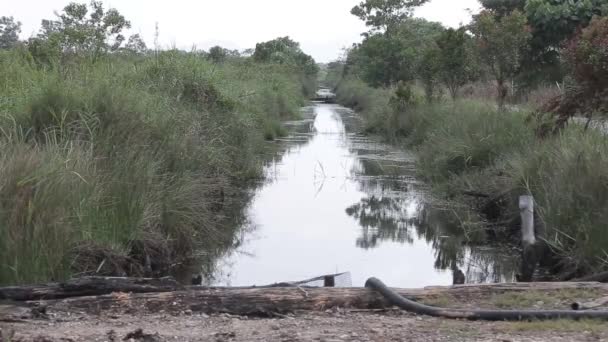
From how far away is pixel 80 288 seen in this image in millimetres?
6117

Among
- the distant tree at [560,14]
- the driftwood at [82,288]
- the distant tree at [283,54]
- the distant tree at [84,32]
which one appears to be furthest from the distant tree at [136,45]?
the distant tree at [283,54]

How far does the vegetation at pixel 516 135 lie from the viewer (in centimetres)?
873

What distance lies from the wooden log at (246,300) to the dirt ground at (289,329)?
14 cm

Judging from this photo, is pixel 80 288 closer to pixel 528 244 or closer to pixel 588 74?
pixel 528 244

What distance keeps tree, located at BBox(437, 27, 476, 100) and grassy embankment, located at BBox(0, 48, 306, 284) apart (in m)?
11.2

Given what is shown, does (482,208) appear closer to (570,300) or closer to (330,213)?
(330,213)

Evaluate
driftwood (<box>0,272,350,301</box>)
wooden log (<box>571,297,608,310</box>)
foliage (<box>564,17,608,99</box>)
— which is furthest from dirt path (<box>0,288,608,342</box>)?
foliage (<box>564,17,608,99</box>)

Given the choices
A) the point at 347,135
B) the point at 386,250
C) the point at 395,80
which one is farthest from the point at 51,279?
the point at 395,80

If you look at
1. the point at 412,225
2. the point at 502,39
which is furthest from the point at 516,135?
the point at 502,39

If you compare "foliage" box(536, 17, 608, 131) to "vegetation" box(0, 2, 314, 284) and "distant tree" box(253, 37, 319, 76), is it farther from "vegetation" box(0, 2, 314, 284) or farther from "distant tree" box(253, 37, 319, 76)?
"distant tree" box(253, 37, 319, 76)

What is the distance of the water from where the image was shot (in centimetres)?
962

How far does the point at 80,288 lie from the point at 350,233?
637 centimetres

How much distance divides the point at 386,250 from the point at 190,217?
2.95 meters

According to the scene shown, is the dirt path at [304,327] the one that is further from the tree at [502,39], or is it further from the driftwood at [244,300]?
the tree at [502,39]
